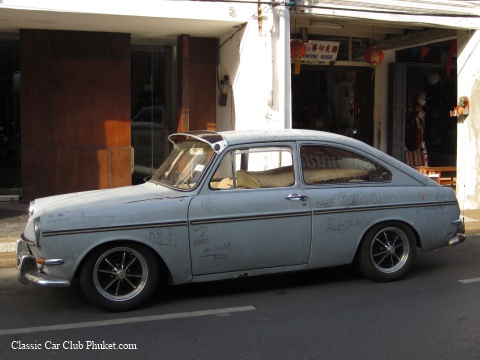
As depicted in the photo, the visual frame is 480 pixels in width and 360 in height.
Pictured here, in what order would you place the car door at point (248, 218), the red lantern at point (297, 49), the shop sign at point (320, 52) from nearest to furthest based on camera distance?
1. the car door at point (248, 218)
2. the red lantern at point (297, 49)
3. the shop sign at point (320, 52)

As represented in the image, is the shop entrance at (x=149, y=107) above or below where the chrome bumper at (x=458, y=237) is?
above

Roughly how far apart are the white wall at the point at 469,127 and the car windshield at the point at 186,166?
6599mm

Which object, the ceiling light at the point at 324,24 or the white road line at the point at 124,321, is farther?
the ceiling light at the point at 324,24

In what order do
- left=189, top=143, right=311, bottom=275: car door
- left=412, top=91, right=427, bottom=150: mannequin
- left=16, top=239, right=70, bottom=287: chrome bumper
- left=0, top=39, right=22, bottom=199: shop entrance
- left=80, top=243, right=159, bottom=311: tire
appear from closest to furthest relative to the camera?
1. left=16, top=239, right=70, bottom=287: chrome bumper
2. left=80, top=243, right=159, bottom=311: tire
3. left=189, top=143, right=311, bottom=275: car door
4. left=0, top=39, right=22, bottom=199: shop entrance
5. left=412, top=91, right=427, bottom=150: mannequin

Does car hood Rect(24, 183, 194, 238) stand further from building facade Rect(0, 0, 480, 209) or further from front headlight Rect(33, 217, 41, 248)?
building facade Rect(0, 0, 480, 209)

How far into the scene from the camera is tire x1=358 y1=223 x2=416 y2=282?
5812mm

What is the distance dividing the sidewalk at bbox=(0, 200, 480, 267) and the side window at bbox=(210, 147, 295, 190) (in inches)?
130

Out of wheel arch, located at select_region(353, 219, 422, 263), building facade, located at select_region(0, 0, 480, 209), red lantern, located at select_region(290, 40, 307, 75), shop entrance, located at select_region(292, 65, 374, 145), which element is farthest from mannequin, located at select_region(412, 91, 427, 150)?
wheel arch, located at select_region(353, 219, 422, 263)

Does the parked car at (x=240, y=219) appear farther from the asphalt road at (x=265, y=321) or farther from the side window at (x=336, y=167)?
the asphalt road at (x=265, y=321)

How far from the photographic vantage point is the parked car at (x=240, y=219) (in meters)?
4.89

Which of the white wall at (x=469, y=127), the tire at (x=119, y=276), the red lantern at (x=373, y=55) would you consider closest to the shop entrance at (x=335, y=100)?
the red lantern at (x=373, y=55)

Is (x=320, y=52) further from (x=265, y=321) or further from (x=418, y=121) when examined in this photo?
(x=265, y=321)

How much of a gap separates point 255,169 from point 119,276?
1.74 m

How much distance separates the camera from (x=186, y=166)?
5.64 meters
